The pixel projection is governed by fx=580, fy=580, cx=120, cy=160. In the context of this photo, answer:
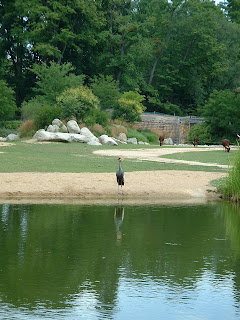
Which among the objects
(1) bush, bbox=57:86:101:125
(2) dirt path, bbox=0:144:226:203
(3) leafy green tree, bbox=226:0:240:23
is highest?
(3) leafy green tree, bbox=226:0:240:23

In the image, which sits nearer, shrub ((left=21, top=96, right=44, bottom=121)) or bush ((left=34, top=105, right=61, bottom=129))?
bush ((left=34, top=105, right=61, bottom=129))

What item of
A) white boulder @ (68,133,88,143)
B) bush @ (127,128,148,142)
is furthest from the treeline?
white boulder @ (68,133,88,143)

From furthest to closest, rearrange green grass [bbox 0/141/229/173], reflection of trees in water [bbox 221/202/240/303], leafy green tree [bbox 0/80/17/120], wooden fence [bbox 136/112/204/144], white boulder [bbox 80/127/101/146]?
wooden fence [bbox 136/112/204/144], leafy green tree [bbox 0/80/17/120], white boulder [bbox 80/127/101/146], green grass [bbox 0/141/229/173], reflection of trees in water [bbox 221/202/240/303]

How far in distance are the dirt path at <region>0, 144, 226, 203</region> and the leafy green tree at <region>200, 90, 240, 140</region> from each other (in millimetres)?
30392

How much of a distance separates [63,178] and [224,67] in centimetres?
4841

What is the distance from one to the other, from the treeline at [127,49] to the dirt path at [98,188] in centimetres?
3209

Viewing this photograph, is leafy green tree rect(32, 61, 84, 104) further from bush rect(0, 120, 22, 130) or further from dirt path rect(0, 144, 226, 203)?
dirt path rect(0, 144, 226, 203)

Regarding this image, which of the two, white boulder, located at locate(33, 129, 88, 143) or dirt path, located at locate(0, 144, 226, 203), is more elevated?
white boulder, located at locate(33, 129, 88, 143)

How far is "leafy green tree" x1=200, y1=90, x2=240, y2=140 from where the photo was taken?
4922 centimetres

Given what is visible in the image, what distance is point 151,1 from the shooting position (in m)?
73.9

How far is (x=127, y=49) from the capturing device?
61781mm

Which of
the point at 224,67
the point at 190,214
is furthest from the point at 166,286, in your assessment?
the point at 224,67

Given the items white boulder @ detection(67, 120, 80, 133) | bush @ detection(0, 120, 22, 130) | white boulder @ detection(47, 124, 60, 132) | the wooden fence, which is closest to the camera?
white boulder @ detection(47, 124, 60, 132)

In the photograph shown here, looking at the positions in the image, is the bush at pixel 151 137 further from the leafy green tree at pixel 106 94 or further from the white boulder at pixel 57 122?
the white boulder at pixel 57 122
